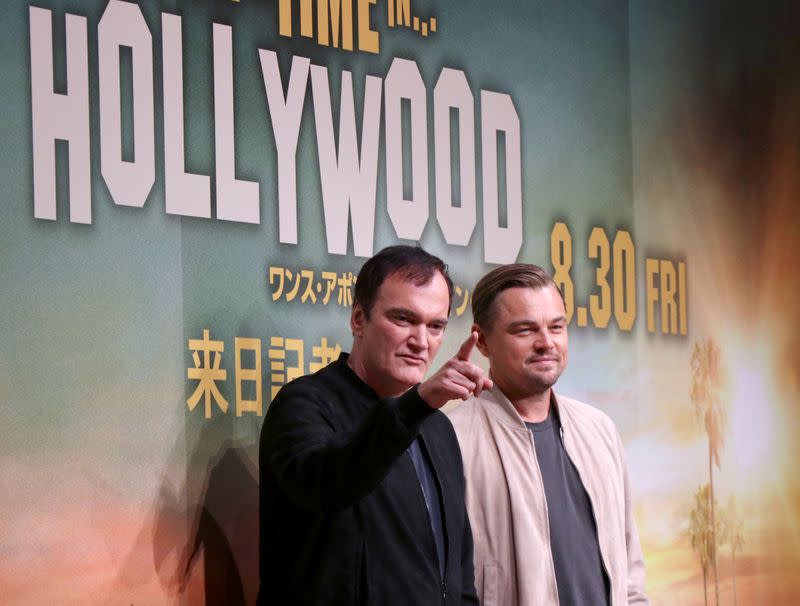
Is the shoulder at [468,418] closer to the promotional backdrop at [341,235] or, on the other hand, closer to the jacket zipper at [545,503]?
the jacket zipper at [545,503]

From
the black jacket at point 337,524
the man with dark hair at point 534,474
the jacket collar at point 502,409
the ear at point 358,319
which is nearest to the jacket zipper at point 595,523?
the man with dark hair at point 534,474

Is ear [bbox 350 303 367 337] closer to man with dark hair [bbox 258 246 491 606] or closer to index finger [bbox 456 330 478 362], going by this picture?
man with dark hair [bbox 258 246 491 606]

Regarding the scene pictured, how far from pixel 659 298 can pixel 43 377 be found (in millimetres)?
2173

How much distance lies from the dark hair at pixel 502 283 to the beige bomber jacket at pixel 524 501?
A: 0.18m

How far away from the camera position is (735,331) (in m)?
4.47

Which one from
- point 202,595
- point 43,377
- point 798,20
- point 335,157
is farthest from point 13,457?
point 798,20

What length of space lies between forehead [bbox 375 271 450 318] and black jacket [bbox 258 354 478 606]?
0.60 feet

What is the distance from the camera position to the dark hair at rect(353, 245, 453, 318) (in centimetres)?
277

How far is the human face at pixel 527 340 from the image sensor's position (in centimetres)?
310

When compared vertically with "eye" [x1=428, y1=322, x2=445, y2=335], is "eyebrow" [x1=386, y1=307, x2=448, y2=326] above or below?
above

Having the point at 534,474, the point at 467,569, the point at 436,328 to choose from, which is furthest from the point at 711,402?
the point at 436,328

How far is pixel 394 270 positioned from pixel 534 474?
0.64 metres

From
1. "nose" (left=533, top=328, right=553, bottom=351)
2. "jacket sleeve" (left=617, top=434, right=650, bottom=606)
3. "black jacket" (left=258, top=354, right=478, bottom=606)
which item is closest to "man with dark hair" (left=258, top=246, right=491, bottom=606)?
"black jacket" (left=258, top=354, right=478, bottom=606)

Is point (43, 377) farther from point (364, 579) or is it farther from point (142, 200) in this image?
point (364, 579)
